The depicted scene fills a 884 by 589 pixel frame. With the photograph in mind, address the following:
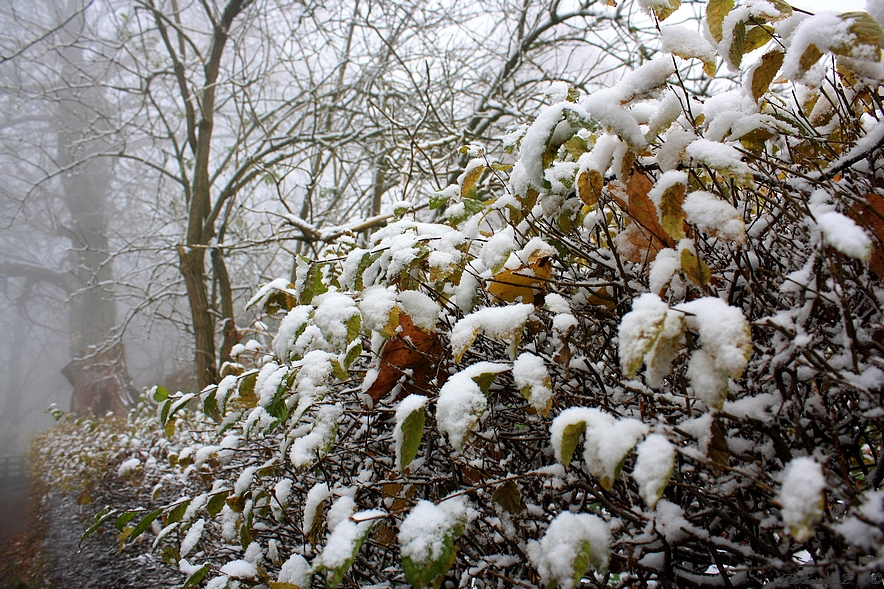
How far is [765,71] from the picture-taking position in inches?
35.3

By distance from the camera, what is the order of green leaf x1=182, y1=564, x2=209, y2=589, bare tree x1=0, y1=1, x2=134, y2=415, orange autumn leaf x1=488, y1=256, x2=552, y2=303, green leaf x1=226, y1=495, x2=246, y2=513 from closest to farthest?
1. orange autumn leaf x1=488, y1=256, x2=552, y2=303
2. green leaf x1=182, y1=564, x2=209, y2=589
3. green leaf x1=226, y1=495, x2=246, y2=513
4. bare tree x1=0, y1=1, x2=134, y2=415

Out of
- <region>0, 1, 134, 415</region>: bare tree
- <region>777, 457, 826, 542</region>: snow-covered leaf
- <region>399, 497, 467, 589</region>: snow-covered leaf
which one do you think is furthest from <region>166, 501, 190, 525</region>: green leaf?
<region>0, 1, 134, 415</region>: bare tree

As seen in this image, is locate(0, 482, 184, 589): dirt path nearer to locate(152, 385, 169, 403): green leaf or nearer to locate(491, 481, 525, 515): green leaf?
locate(152, 385, 169, 403): green leaf

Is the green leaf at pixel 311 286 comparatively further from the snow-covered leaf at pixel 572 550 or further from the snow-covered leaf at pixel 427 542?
the snow-covered leaf at pixel 572 550

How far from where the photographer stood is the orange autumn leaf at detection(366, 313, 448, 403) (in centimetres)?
112

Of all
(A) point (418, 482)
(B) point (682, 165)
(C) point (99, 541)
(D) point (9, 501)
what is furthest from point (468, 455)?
(D) point (9, 501)

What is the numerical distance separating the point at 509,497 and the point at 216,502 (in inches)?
42.9

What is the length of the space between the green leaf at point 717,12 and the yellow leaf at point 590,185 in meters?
0.40

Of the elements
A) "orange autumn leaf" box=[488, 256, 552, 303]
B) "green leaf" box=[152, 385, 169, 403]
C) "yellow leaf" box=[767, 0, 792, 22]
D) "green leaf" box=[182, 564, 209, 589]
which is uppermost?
"yellow leaf" box=[767, 0, 792, 22]

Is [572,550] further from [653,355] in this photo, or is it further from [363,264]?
[363,264]

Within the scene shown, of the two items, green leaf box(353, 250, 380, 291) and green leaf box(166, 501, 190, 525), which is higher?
green leaf box(353, 250, 380, 291)

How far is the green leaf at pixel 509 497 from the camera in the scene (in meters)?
0.85

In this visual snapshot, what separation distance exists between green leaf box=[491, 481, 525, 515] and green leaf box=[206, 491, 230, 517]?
1.04 m

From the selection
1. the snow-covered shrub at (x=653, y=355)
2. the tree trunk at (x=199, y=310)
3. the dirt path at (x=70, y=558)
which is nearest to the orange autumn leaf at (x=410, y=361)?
the snow-covered shrub at (x=653, y=355)
